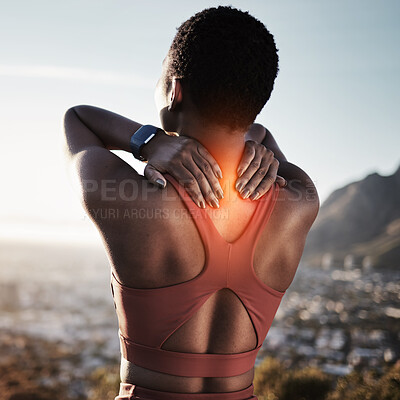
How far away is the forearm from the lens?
1828 mm

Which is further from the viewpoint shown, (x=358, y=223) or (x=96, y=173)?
(x=358, y=223)

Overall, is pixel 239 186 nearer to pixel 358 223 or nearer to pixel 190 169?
pixel 190 169

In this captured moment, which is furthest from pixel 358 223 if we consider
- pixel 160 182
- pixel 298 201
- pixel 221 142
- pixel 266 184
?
pixel 160 182

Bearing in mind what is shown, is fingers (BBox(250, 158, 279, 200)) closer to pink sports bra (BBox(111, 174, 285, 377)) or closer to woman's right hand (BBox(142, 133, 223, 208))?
pink sports bra (BBox(111, 174, 285, 377))

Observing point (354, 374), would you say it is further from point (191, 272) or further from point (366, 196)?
point (366, 196)

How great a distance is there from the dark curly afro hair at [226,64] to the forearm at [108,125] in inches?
16.7

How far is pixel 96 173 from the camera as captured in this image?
146cm

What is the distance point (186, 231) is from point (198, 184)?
184mm

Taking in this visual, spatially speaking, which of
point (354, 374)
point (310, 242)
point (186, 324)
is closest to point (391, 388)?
point (354, 374)

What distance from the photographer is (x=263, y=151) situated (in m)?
1.69

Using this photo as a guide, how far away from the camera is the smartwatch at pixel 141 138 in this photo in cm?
166

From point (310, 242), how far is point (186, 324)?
73606mm

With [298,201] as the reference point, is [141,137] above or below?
above

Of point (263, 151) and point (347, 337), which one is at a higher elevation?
point (263, 151)
